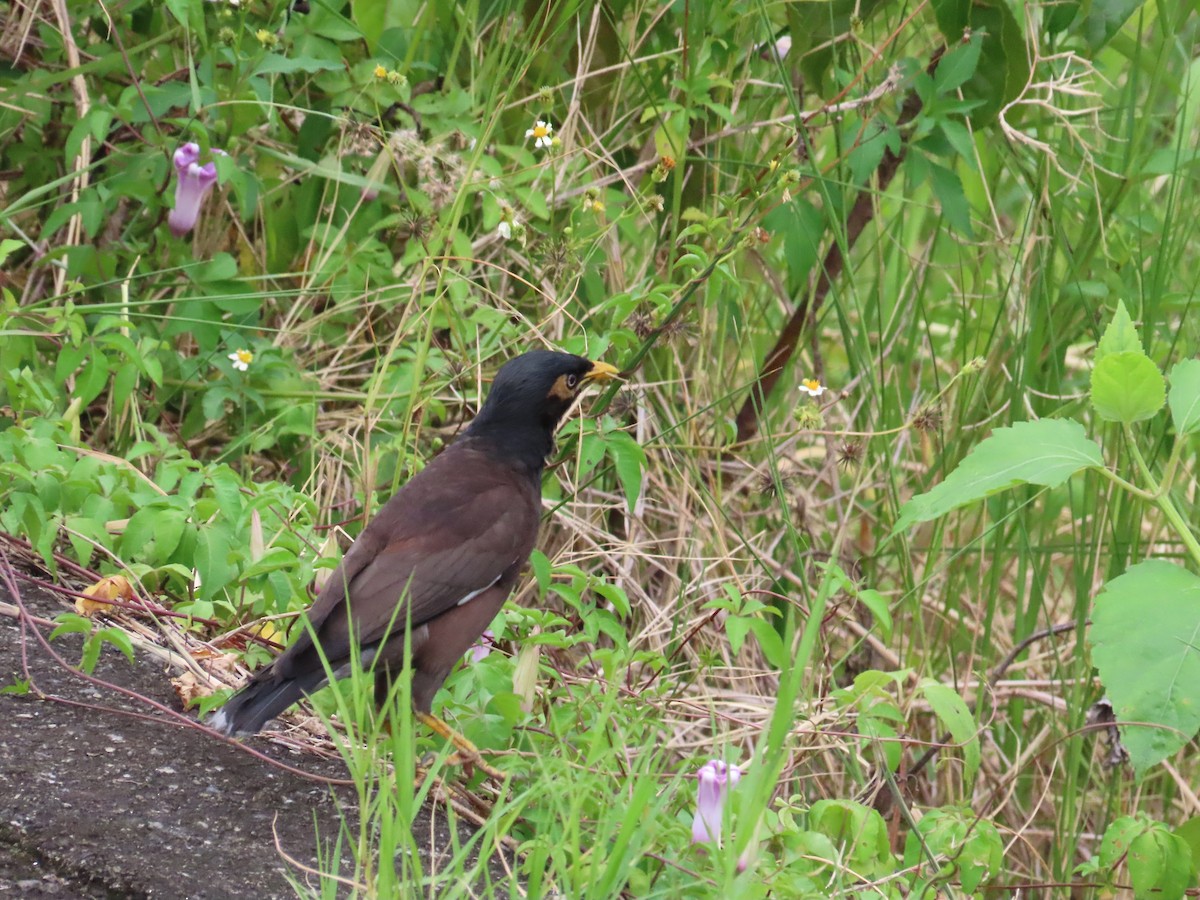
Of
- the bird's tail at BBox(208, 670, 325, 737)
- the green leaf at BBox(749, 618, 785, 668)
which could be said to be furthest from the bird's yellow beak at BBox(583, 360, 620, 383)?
the bird's tail at BBox(208, 670, 325, 737)

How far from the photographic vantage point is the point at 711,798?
7.78 feet

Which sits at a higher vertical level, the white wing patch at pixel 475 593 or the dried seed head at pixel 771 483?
the white wing patch at pixel 475 593

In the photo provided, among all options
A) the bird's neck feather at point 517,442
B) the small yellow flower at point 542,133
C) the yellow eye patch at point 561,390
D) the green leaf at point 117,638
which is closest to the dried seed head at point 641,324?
the yellow eye patch at point 561,390

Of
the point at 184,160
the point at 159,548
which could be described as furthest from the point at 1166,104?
the point at 159,548

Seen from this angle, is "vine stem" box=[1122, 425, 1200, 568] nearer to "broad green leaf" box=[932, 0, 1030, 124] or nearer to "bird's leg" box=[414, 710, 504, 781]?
"bird's leg" box=[414, 710, 504, 781]

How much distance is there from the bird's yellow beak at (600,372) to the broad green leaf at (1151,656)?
4.35ft

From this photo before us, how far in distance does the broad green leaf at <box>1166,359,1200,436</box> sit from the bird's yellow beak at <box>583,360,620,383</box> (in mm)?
1252

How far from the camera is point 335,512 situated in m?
3.98

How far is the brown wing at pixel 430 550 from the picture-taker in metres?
2.90

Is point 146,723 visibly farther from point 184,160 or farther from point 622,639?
point 184,160

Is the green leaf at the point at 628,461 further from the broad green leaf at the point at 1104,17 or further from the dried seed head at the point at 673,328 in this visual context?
the broad green leaf at the point at 1104,17

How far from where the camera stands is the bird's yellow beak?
3359mm

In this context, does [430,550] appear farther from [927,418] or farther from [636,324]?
[927,418]

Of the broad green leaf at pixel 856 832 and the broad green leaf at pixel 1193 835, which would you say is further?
the broad green leaf at pixel 1193 835
